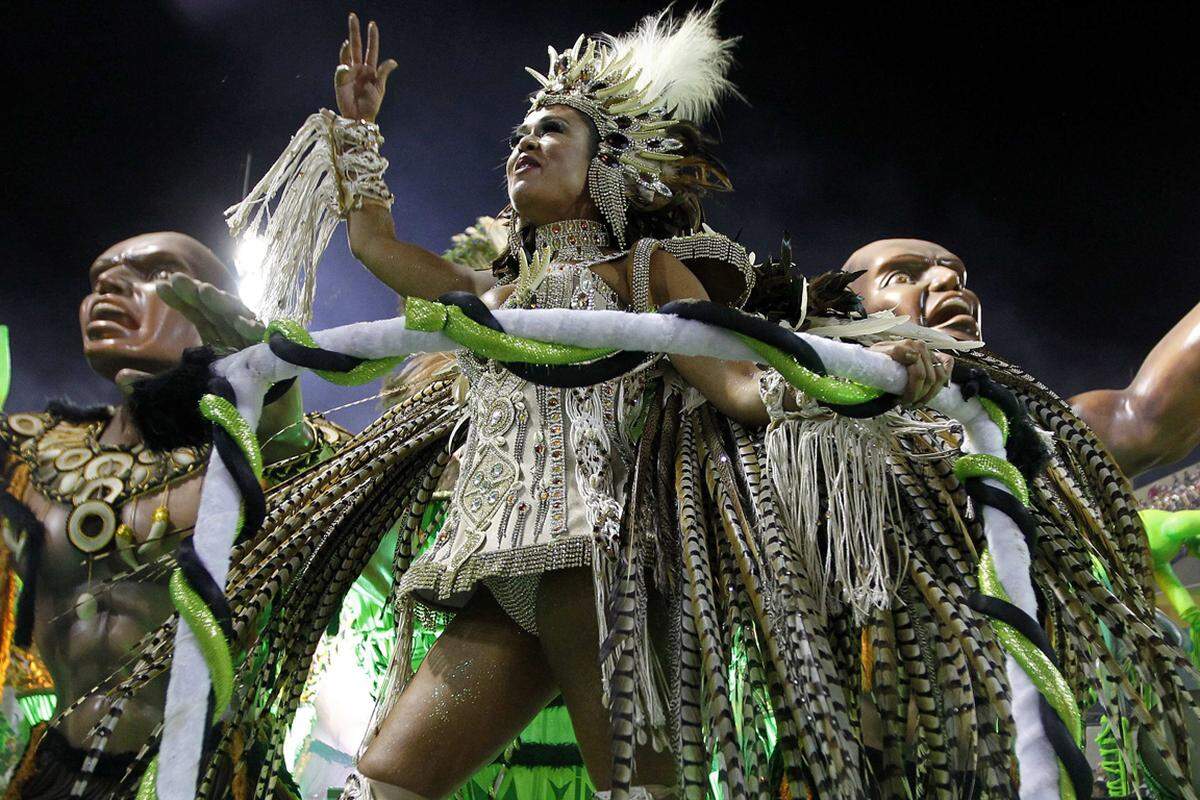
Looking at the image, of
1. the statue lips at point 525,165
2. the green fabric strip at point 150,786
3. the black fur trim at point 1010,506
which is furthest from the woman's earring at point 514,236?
the green fabric strip at point 150,786

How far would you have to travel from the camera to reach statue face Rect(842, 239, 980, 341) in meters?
2.67

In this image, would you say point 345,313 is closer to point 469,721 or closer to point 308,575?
point 308,575

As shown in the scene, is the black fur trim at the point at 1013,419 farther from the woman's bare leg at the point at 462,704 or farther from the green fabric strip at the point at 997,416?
the woman's bare leg at the point at 462,704

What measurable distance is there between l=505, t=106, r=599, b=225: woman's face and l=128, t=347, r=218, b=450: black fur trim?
0.89 m

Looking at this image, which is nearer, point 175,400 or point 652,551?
point 175,400

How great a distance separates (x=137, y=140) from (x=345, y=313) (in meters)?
0.73

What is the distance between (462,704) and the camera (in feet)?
5.32

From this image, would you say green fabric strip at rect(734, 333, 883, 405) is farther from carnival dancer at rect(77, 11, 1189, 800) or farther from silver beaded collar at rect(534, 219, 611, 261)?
silver beaded collar at rect(534, 219, 611, 261)

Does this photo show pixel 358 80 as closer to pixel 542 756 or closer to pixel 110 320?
pixel 110 320

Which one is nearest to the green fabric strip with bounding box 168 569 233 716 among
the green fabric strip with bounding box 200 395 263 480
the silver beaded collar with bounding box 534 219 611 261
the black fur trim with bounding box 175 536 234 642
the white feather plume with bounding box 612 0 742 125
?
the black fur trim with bounding box 175 536 234 642

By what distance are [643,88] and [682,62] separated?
219 mm

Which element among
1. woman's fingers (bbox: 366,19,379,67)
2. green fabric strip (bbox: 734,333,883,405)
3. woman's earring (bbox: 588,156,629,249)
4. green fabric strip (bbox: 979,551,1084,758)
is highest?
woman's fingers (bbox: 366,19,379,67)

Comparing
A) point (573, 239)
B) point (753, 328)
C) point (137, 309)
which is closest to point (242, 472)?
point (753, 328)

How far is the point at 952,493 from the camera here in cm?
160
